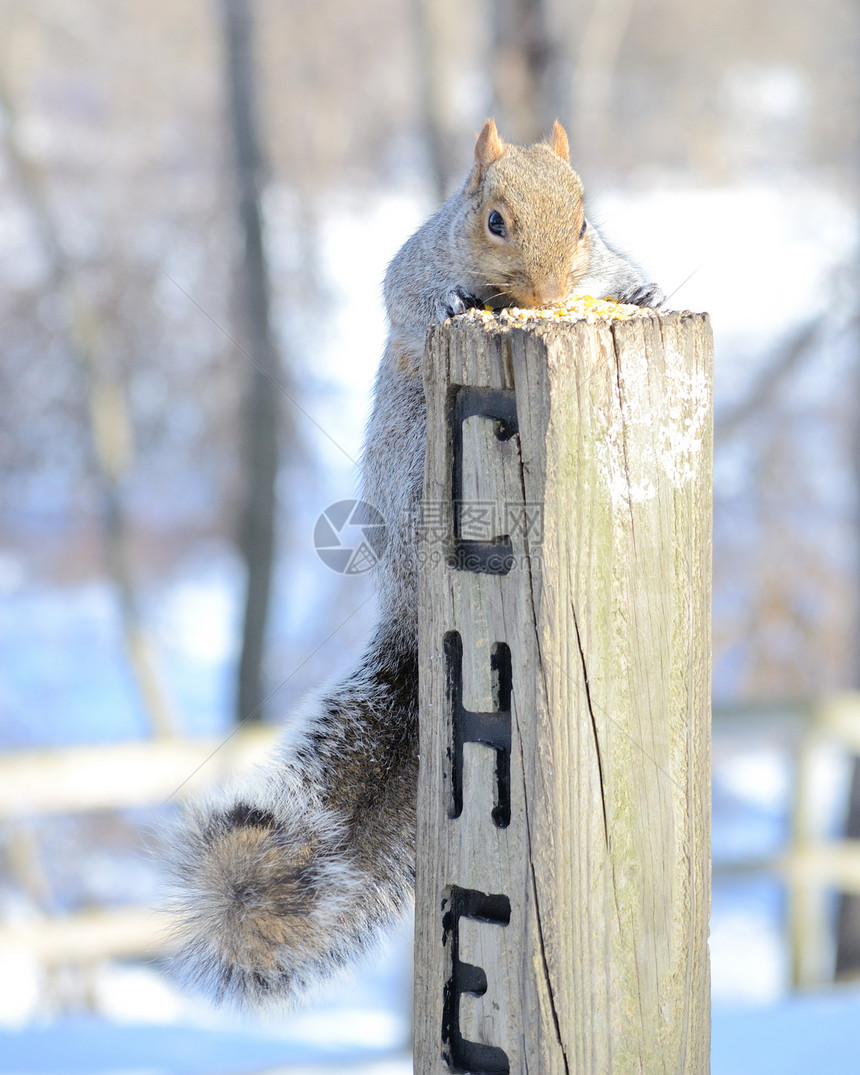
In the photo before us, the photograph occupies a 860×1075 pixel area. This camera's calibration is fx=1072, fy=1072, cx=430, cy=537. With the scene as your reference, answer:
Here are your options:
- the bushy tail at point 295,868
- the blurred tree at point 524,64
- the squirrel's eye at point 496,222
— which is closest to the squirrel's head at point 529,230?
the squirrel's eye at point 496,222

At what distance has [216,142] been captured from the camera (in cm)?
641

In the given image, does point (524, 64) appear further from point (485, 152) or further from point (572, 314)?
point (572, 314)

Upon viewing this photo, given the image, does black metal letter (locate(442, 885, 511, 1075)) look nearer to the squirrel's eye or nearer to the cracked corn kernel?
the cracked corn kernel

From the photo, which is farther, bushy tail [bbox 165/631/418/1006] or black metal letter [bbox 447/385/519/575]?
bushy tail [bbox 165/631/418/1006]

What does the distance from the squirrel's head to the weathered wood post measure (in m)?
0.30

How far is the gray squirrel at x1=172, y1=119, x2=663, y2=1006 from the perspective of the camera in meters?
1.27

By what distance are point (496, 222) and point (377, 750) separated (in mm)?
721

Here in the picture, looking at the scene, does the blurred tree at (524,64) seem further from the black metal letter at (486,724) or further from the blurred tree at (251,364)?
the black metal letter at (486,724)

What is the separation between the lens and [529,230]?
1388 millimetres

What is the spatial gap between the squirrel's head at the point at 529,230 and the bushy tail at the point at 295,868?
62 centimetres

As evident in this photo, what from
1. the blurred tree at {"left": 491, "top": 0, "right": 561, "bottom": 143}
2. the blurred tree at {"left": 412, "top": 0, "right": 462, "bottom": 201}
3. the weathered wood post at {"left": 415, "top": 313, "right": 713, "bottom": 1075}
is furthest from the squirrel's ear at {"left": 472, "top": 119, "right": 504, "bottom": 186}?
the blurred tree at {"left": 412, "top": 0, "right": 462, "bottom": 201}

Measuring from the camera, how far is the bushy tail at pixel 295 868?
1264mm

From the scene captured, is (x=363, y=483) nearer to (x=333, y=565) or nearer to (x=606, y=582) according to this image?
(x=333, y=565)

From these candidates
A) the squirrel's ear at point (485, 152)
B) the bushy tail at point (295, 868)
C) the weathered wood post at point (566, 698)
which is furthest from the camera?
the squirrel's ear at point (485, 152)
